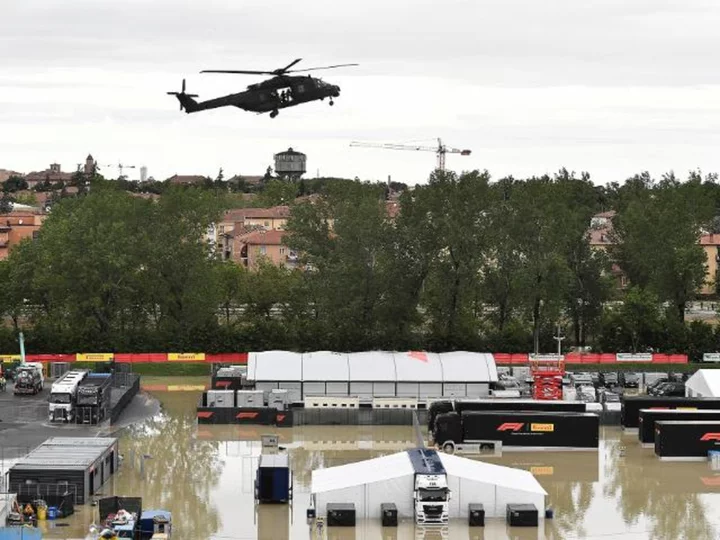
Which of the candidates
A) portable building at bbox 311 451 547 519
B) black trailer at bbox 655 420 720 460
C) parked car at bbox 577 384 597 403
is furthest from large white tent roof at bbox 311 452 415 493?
parked car at bbox 577 384 597 403

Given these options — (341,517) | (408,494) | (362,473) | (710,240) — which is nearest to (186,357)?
(362,473)

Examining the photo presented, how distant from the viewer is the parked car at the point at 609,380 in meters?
50.3

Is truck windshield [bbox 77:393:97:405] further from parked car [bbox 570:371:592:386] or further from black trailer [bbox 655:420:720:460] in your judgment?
black trailer [bbox 655:420:720:460]

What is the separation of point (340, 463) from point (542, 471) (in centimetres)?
499

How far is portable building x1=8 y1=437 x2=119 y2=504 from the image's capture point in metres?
30.8

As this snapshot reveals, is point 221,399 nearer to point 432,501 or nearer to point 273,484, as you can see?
point 273,484

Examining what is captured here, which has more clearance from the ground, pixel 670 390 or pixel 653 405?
pixel 653 405

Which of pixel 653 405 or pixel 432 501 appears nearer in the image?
pixel 432 501

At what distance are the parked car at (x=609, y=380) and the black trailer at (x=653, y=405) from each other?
8.52 meters

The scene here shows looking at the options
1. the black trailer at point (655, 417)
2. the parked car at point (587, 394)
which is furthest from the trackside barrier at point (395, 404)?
the black trailer at point (655, 417)

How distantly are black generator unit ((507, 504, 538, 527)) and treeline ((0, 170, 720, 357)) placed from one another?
1066 inches

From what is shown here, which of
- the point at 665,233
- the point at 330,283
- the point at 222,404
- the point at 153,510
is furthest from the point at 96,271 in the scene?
the point at 153,510

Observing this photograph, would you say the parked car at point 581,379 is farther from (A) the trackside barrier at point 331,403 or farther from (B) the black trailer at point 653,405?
(A) the trackside barrier at point 331,403

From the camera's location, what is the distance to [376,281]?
2250 inches
